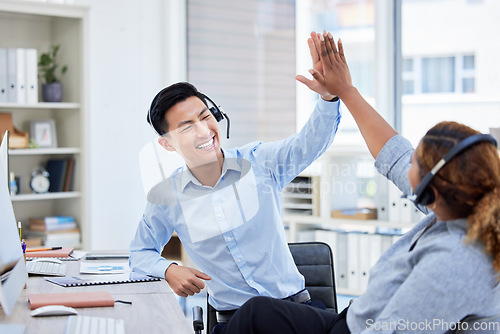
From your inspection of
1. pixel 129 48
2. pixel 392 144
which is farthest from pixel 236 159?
pixel 129 48

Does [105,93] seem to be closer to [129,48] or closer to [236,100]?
[129,48]

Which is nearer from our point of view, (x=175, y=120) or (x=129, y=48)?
(x=175, y=120)

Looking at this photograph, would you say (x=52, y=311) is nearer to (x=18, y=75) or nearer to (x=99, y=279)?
(x=99, y=279)

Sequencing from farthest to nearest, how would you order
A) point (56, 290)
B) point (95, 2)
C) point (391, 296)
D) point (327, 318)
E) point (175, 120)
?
point (95, 2), point (175, 120), point (56, 290), point (327, 318), point (391, 296)

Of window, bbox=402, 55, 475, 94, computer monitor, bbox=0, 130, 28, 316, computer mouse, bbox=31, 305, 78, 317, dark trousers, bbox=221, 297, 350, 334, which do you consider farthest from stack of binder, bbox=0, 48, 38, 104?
dark trousers, bbox=221, 297, 350, 334

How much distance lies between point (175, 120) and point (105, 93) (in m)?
2.47

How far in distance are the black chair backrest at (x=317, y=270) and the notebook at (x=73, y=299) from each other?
27.9 inches

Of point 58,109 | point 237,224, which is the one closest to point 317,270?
point 237,224

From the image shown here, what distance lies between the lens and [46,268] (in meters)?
2.11

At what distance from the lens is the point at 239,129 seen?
14.5 ft

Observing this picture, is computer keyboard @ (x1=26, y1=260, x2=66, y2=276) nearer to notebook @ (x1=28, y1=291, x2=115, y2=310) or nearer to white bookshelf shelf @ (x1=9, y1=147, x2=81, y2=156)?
notebook @ (x1=28, y1=291, x2=115, y2=310)

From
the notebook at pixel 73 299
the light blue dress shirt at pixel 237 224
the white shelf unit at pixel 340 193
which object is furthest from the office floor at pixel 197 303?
the notebook at pixel 73 299

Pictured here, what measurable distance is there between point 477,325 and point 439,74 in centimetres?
296

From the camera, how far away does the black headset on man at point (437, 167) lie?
3.81 ft
